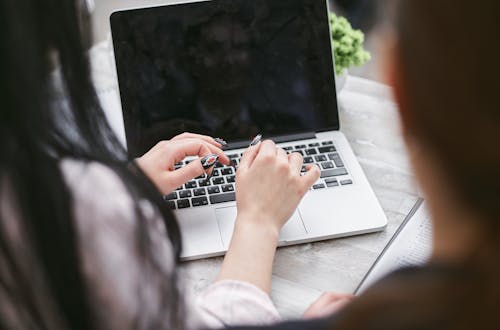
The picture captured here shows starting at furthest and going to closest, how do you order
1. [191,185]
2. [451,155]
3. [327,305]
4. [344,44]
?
[344,44], [191,185], [327,305], [451,155]

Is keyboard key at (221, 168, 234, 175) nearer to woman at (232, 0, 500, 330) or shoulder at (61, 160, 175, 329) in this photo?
shoulder at (61, 160, 175, 329)

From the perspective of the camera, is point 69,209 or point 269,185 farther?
point 269,185

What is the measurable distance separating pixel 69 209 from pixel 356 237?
44 centimetres

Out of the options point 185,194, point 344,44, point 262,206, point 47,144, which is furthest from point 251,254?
point 344,44

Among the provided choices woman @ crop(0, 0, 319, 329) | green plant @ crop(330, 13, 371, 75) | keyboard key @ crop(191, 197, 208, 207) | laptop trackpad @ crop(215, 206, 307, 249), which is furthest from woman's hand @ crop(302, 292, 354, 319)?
green plant @ crop(330, 13, 371, 75)

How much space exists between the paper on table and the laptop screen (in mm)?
251

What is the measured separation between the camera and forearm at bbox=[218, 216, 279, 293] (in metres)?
0.70

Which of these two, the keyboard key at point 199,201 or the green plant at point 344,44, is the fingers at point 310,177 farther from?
the green plant at point 344,44

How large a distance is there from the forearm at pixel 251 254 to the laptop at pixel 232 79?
13 cm

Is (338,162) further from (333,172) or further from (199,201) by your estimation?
(199,201)

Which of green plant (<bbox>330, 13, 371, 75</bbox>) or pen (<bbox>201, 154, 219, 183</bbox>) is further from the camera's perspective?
green plant (<bbox>330, 13, 371, 75</bbox>)

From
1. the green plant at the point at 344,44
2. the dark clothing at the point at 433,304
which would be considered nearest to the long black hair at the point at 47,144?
the dark clothing at the point at 433,304

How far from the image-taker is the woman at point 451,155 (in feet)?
1.09

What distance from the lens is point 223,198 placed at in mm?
847
